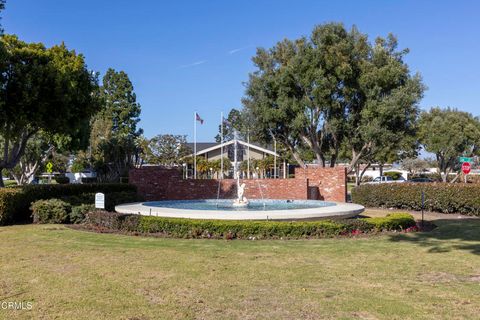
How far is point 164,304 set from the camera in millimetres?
6602

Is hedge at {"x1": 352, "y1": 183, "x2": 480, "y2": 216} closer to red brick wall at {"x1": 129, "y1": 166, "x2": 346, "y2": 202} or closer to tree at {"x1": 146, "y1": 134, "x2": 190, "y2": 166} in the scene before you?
red brick wall at {"x1": 129, "y1": 166, "x2": 346, "y2": 202}

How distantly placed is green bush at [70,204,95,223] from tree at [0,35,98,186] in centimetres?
471

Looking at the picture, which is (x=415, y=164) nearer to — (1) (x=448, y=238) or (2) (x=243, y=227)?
(1) (x=448, y=238)

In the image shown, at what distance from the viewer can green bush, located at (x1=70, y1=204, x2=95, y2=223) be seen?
16484mm

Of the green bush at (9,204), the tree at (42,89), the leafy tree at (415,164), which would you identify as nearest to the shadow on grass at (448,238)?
the green bush at (9,204)

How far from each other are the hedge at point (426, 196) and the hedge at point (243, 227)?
9.19 metres

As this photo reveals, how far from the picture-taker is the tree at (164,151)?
50.3 meters

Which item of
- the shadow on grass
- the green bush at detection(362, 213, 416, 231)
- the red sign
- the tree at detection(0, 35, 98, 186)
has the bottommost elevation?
the shadow on grass

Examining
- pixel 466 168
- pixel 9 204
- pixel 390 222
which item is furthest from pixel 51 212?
pixel 466 168

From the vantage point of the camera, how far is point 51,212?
16.9m

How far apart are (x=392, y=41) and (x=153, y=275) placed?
2580 cm

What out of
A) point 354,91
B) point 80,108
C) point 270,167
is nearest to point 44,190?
point 80,108

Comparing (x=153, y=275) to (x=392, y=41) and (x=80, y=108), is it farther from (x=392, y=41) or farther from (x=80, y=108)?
(x=392, y=41)

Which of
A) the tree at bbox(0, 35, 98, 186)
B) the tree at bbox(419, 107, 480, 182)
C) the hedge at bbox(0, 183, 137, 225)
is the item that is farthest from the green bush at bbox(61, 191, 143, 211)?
the tree at bbox(419, 107, 480, 182)
